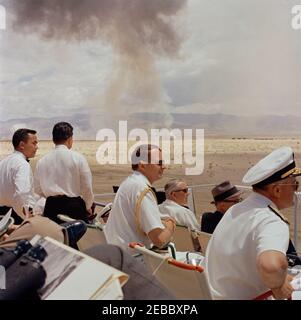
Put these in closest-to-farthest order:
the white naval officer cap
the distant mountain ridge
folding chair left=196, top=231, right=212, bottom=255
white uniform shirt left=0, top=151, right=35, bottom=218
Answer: the white naval officer cap
folding chair left=196, top=231, right=212, bottom=255
white uniform shirt left=0, top=151, right=35, bottom=218
the distant mountain ridge

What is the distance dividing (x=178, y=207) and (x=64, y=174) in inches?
33.6

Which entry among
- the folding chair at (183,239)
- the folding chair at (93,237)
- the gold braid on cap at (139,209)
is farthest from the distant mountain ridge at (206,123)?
the gold braid on cap at (139,209)

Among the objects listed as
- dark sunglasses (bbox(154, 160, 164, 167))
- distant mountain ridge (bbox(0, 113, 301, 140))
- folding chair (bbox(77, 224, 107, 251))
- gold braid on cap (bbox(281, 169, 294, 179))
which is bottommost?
folding chair (bbox(77, 224, 107, 251))

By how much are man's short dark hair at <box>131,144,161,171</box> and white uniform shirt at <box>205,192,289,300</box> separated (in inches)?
31.0

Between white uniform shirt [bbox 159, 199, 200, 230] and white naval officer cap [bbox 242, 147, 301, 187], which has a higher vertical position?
white naval officer cap [bbox 242, 147, 301, 187]

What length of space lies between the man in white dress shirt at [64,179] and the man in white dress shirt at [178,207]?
0.62 meters

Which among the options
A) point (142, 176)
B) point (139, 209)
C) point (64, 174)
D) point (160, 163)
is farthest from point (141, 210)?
point (64, 174)

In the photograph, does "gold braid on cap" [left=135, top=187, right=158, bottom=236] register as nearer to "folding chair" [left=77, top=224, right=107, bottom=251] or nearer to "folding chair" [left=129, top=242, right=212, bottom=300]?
"folding chair" [left=77, top=224, right=107, bottom=251]

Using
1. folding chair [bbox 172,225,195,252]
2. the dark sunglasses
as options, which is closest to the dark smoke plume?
folding chair [bbox 172,225,195,252]

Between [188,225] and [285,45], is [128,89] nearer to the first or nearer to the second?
[285,45]

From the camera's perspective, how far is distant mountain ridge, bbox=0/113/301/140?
55.3 m

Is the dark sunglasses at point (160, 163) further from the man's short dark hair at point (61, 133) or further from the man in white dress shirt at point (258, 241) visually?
the man's short dark hair at point (61, 133)

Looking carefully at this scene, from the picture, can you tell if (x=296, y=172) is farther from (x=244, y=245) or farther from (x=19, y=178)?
(x=19, y=178)

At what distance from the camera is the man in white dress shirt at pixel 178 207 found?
314 centimetres
